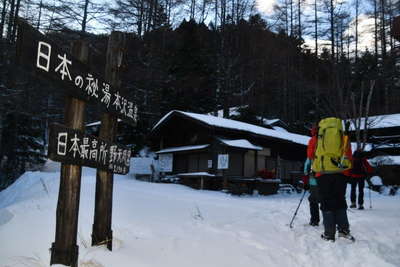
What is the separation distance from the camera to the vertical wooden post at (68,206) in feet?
11.3

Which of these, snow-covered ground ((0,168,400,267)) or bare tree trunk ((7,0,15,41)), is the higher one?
bare tree trunk ((7,0,15,41))

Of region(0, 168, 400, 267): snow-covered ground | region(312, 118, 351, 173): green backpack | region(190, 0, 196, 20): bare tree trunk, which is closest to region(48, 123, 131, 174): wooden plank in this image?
region(0, 168, 400, 267): snow-covered ground

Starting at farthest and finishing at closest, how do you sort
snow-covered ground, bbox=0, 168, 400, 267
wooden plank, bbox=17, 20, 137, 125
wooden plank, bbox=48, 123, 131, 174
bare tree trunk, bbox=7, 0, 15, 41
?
bare tree trunk, bbox=7, 0, 15, 41 < snow-covered ground, bbox=0, 168, 400, 267 < wooden plank, bbox=48, 123, 131, 174 < wooden plank, bbox=17, 20, 137, 125

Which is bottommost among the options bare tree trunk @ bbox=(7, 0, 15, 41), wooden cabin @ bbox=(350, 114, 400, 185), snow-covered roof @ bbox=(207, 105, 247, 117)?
wooden cabin @ bbox=(350, 114, 400, 185)

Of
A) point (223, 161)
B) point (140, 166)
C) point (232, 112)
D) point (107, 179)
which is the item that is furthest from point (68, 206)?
point (232, 112)

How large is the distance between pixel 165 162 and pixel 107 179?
1722 centimetres

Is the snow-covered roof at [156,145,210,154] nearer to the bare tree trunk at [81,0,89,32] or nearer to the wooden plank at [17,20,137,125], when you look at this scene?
the bare tree trunk at [81,0,89,32]

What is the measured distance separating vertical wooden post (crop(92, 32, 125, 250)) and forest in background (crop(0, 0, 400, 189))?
15.3 metres

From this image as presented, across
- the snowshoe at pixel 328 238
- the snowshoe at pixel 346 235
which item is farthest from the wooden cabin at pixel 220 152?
the snowshoe at pixel 346 235

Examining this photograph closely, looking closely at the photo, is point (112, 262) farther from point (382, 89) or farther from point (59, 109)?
point (382, 89)

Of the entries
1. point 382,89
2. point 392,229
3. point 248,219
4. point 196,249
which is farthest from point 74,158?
point 382,89

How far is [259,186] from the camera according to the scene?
17797 millimetres

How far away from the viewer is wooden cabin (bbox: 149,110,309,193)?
17.7 m

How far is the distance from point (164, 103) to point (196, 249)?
2292cm
